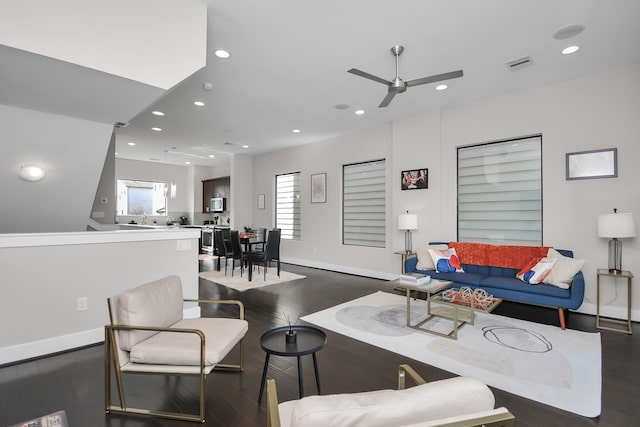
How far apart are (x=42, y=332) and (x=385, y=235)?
5.20 meters

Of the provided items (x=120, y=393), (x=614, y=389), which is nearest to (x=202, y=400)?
(x=120, y=393)

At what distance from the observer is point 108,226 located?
20.1 ft

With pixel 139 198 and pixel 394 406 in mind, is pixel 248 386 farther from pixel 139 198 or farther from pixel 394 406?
pixel 139 198

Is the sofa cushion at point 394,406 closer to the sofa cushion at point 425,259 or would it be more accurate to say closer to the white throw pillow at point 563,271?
the white throw pillow at point 563,271

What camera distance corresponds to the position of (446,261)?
15.0ft

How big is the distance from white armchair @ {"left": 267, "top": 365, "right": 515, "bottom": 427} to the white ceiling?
9.32 feet

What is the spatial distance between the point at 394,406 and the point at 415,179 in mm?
5063

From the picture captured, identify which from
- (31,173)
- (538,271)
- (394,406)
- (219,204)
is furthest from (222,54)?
(219,204)

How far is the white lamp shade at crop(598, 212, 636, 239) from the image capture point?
343 cm

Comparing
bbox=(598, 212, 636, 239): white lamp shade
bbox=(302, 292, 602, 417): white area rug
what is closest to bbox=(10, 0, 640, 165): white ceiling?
bbox=(598, 212, 636, 239): white lamp shade

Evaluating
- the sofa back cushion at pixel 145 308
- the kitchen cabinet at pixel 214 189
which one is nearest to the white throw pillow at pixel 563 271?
the sofa back cushion at pixel 145 308

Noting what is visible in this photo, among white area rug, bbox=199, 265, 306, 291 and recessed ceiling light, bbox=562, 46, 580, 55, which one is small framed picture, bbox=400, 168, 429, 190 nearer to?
recessed ceiling light, bbox=562, 46, 580, 55

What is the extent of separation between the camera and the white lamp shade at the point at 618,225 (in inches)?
135

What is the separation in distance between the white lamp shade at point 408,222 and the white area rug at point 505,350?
1565 mm
